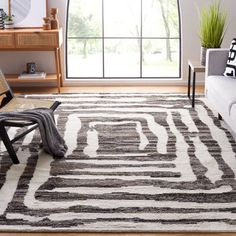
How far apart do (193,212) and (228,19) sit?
3.82 metres

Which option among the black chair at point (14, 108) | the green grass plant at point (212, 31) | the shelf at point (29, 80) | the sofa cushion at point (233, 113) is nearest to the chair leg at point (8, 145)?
the black chair at point (14, 108)

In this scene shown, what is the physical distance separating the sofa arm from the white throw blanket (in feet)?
5.94

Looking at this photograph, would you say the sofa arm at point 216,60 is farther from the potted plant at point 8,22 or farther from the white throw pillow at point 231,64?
the potted plant at point 8,22

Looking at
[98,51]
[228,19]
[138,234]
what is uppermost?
[228,19]

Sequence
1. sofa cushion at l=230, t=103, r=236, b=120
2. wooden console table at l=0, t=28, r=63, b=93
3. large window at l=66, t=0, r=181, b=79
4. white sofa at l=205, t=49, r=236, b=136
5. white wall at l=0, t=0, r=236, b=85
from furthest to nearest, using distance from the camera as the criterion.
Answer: large window at l=66, t=0, r=181, b=79
white wall at l=0, t=0, r=236, b=85
wooden console table at l=0, t=28, r=63, b=93
white sofa at l=205, t=49, r=236, b=136
sofa cushion at l=230, t=103, r=236, b=120

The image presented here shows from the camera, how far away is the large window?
653 cm

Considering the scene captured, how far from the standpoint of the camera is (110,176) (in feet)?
11.8

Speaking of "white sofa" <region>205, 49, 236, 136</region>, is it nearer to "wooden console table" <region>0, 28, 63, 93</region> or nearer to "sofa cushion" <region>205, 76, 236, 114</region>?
"sofa cushion" <region>205, 76, 236, 114</region>

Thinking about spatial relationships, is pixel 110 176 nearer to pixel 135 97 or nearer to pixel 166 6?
pixel 135 97

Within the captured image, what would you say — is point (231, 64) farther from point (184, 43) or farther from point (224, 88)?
point (184, 43)

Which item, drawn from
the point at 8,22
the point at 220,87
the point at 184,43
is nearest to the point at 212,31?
the point at 184,43

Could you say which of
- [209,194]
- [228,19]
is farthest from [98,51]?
[209,194]

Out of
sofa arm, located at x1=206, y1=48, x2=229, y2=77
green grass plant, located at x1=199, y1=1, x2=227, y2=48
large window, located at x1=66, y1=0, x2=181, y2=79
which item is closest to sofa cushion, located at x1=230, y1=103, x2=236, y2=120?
sofa arm, located at x1=206, y1=48, x2=229, y2=77

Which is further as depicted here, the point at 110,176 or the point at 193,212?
the point at 110,176
